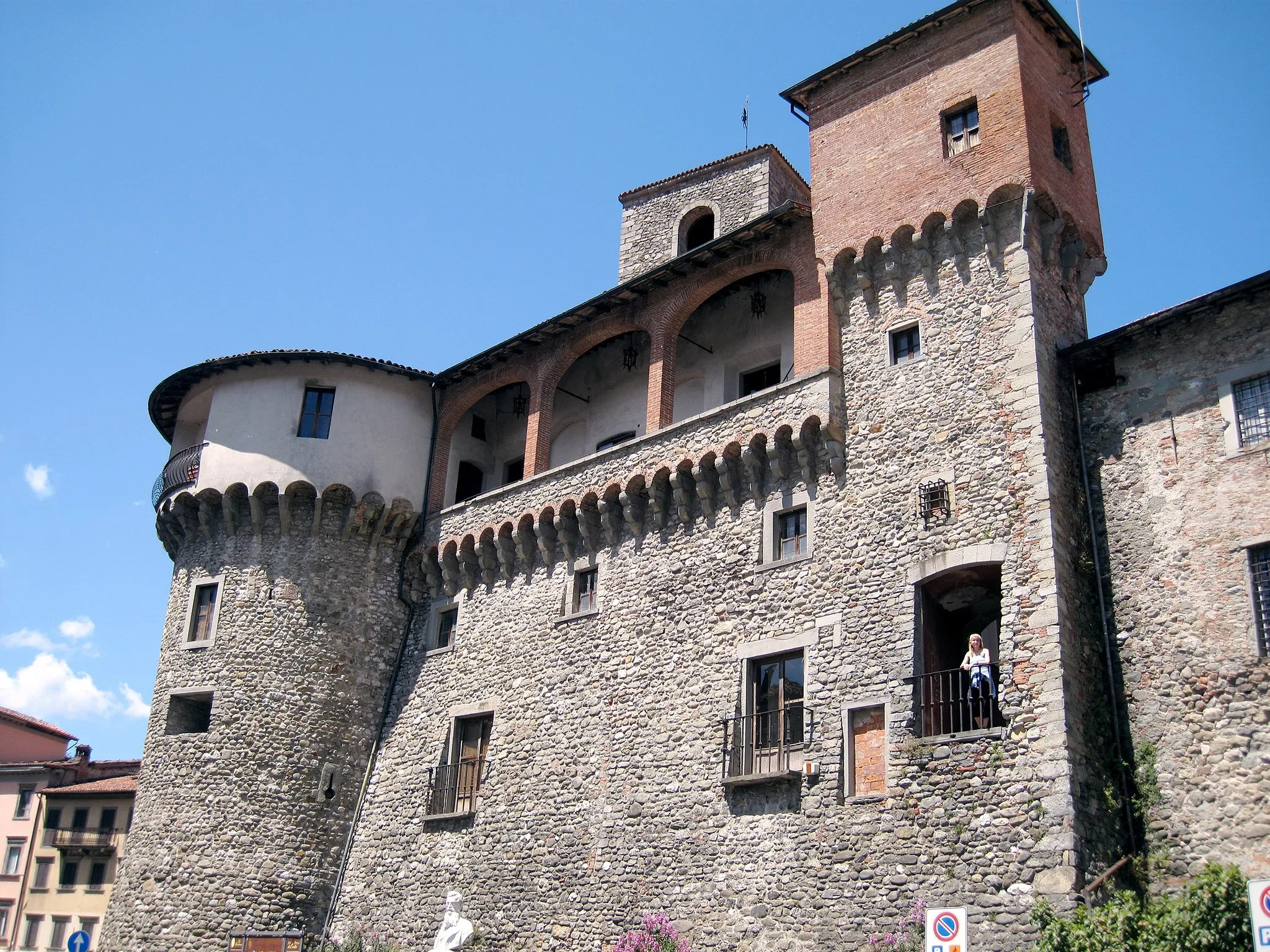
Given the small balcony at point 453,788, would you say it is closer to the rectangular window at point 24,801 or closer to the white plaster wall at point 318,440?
the white plaster wall at point 318,440

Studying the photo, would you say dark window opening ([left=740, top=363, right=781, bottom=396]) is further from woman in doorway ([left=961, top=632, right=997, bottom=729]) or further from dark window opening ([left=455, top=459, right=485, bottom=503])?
woman in doorway ([left=961, top=632, right=997, bottom=729])

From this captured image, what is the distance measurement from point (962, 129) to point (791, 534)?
26.1ft

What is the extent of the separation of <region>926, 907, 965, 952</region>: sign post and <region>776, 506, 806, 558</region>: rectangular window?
29.7 ft

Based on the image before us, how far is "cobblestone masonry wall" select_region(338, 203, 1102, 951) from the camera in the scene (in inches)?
742

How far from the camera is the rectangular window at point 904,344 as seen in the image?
22828mm

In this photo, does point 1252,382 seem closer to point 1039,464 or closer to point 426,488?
point 1039,464

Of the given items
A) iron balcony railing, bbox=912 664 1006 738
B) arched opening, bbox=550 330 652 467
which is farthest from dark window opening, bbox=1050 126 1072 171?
arched opening, bbox=550 330 652 467

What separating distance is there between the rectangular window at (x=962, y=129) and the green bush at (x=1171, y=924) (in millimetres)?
12716

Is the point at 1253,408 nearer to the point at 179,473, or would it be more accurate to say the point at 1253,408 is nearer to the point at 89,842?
the point at 179,473

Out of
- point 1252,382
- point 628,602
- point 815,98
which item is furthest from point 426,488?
point 1252,382

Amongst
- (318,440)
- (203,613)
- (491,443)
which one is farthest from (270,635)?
(491,443)

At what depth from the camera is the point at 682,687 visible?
23.7 meters

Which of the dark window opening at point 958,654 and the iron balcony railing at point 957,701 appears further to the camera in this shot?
the dark window opening at point 958,654

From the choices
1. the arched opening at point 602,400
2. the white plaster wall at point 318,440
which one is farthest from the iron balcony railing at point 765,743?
the white plaster wall at point 318,440
